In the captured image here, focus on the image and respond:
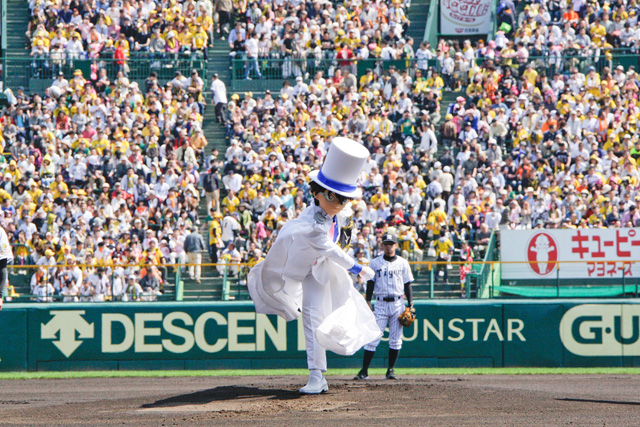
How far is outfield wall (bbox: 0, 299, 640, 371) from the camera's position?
16.3m

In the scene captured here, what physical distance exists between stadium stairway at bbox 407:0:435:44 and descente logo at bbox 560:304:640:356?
16878mm

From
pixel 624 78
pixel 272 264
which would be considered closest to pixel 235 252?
pixel 272 264

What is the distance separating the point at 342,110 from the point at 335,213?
1706 cm

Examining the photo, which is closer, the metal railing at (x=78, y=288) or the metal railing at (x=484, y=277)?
the metal railing at (x=78, y=288)

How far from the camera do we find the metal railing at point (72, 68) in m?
28.2

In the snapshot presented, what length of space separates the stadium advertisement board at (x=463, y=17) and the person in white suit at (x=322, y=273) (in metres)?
Answer: 23.5

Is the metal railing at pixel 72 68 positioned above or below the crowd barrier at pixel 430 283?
above

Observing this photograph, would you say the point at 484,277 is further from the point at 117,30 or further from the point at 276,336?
the point at 117,30

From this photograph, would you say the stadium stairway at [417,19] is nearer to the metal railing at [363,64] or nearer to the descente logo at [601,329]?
the metal railing at [363,64]

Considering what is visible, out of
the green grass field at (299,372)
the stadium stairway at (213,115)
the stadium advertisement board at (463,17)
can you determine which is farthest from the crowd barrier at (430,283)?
the stadium advertisement board at (463,17)

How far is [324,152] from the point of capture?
25266mm

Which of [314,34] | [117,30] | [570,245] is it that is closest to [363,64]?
[314,34]

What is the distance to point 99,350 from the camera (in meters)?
16.3

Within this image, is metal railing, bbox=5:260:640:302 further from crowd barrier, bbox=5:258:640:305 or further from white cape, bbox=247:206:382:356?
white cape, bbox=247:206:382:356
